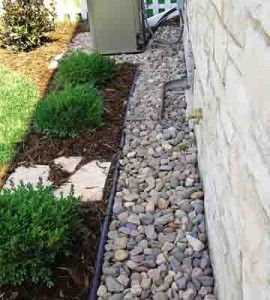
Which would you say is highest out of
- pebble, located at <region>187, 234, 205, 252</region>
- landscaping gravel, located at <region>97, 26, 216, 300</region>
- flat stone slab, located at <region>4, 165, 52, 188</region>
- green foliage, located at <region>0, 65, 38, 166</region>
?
green foliage, located at <region>0, 65, 38, 166</region>

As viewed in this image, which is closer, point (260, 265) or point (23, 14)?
point (260, 265)

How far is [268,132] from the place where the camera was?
0.91 m

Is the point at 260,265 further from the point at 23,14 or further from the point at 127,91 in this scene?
the point at 23,14

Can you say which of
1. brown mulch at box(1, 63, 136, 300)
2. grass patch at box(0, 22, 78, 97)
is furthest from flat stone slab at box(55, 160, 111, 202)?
grass patch at box(0, 22, 78, 97)

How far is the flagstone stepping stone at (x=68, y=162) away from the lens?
10.3 feet

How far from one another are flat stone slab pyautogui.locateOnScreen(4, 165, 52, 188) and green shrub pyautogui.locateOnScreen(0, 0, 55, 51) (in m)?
3.13

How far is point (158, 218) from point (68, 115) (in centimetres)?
130

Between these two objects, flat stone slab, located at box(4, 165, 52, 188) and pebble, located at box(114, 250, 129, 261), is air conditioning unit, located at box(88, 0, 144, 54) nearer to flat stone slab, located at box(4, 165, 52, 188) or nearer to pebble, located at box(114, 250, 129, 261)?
flat stone slab, located at box(4, 165, 52, 188)

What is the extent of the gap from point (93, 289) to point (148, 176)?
102 centimetres

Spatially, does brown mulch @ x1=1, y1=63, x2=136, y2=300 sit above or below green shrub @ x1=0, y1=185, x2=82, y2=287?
below

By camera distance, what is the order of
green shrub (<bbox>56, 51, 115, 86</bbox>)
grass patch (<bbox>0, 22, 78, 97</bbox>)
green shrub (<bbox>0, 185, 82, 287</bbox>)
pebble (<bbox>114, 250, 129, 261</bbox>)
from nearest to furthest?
green shrub (<bbox>0, 185, 82, 287</bbox>) → pebble (<bbox>114, 250, 129, 261</bbox>) → green shrub (<bbox>56, 51, 115, 86</bbox>) → grass patch (<bbox>0, 22, 78, 97</bbox>)

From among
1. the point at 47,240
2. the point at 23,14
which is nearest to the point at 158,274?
the point at 47,240

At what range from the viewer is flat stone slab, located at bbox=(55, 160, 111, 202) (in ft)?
9.25

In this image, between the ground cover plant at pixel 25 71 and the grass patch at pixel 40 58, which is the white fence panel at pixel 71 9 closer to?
the ground cover plant at pixel 25 71
